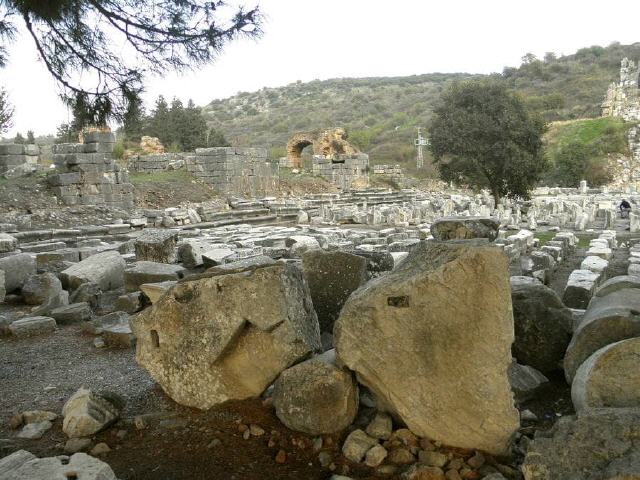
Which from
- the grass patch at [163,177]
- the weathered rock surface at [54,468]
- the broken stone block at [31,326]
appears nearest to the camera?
the weathered rock surface at [54,468]

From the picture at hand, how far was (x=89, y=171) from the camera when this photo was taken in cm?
1684

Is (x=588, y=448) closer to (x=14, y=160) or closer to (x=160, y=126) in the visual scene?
(x=14, y=160)

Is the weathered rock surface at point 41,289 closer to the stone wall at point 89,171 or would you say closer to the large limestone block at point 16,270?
the large limestone block at point 16,270

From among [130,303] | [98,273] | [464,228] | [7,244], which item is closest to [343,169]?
[7,244]

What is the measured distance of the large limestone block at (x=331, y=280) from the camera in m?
4.24

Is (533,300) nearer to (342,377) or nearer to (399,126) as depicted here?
(342,377)

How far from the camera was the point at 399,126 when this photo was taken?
157 feet

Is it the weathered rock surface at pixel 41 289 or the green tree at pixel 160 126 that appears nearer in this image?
the weathered rock surface at pixel 41 289

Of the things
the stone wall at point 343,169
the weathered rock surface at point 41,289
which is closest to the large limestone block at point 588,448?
the weathered rock surface at point 41,289

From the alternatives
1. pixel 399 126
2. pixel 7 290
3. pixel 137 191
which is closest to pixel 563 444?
pixel 7 290

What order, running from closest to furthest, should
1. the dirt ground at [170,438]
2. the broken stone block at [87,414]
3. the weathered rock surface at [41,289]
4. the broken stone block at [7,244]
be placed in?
the dirt ground at [170,438]
the broken stone block at [87,414]
the weathered rock surface at [41,289]
the broken stone block at [7,244]

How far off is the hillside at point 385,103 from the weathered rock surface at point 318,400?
103 feet

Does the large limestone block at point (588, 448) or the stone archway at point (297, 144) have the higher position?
the stone archway at point (297, 144)

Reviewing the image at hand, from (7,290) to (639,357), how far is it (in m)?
6.98
